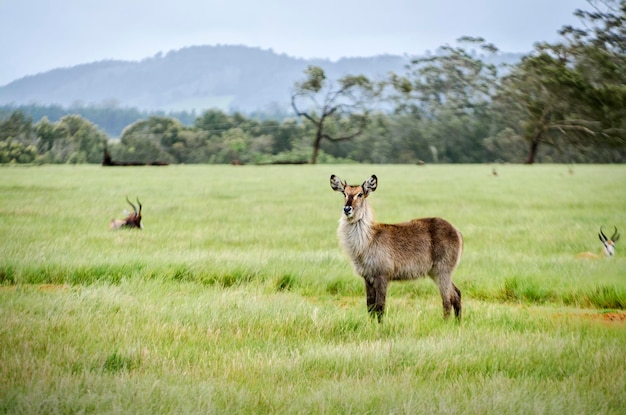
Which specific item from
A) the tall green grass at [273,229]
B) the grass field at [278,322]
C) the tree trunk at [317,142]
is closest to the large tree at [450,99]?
the tree trunk at [317,142]

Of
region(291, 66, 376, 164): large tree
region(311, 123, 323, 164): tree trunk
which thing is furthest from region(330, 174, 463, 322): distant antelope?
region(291, 66, 376, 164): large tree

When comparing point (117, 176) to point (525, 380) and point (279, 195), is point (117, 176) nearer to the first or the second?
point (279, 195)

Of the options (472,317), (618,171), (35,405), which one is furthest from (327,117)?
(35,405)

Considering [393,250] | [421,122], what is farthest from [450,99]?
[393,250]

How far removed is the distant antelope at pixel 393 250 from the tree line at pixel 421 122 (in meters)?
6.61

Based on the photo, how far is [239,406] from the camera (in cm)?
317

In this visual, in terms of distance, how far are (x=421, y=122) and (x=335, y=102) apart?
3.97 metres

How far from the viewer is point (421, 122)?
34.1 m

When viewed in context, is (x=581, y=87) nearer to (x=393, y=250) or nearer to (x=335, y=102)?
(x=393, y=250)

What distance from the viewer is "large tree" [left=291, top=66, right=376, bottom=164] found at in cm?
3284

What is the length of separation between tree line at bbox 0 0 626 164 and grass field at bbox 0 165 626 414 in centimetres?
259

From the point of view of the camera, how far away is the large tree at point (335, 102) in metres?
32.8

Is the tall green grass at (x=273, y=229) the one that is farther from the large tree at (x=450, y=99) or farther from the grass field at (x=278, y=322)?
the large tree at (x=450, y=99)

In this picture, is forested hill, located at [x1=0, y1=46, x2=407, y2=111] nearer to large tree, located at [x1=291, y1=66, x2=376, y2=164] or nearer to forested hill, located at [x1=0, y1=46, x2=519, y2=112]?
forested hill, located at [x1=0, y1=46, x2=519, y2=112]
